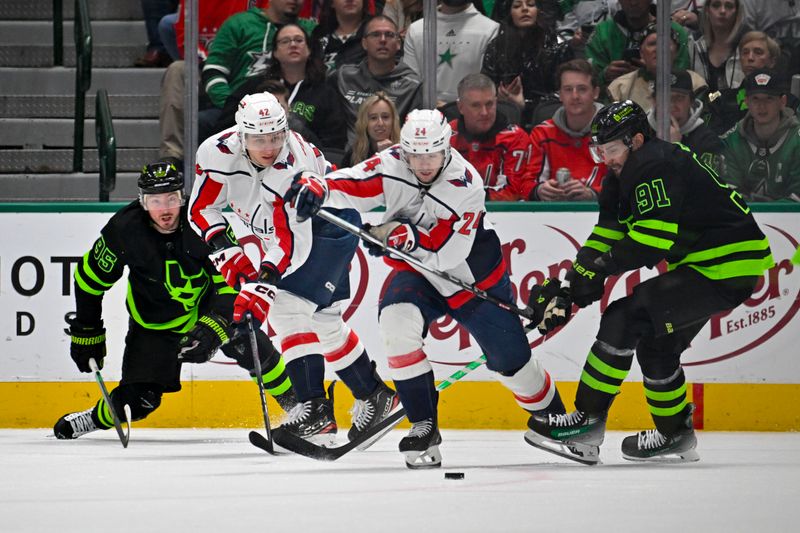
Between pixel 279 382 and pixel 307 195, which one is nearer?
pixel 307 195

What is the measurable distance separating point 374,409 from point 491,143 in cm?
157

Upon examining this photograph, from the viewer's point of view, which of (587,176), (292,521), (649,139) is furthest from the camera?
(587,176)

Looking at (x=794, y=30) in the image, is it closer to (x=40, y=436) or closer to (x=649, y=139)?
(x=649, y=139)

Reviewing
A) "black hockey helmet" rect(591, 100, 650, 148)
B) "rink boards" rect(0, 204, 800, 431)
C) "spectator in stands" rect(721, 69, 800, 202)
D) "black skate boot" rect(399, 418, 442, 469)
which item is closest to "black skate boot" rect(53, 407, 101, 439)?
"rink boards" rect(0, 204, 800, 431)

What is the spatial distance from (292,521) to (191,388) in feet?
9.60

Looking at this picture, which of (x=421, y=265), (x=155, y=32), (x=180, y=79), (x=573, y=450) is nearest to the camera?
(x=573, y=450)

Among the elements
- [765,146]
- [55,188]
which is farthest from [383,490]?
[55,188]

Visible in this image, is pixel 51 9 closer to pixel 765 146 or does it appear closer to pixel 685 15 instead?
pixel 685 15

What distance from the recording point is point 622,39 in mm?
6500

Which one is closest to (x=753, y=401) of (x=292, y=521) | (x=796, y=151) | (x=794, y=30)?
(x=796, y=151)

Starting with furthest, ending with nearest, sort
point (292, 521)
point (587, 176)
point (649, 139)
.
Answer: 1. point (587, 176)
2. point (649, 139)
3. point (292, 521)

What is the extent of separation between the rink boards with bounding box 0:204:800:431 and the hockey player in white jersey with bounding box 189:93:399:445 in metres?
0.88

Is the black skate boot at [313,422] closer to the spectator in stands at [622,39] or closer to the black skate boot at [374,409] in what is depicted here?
the black skate boot at [374,409]

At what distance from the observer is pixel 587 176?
6.52 metres
